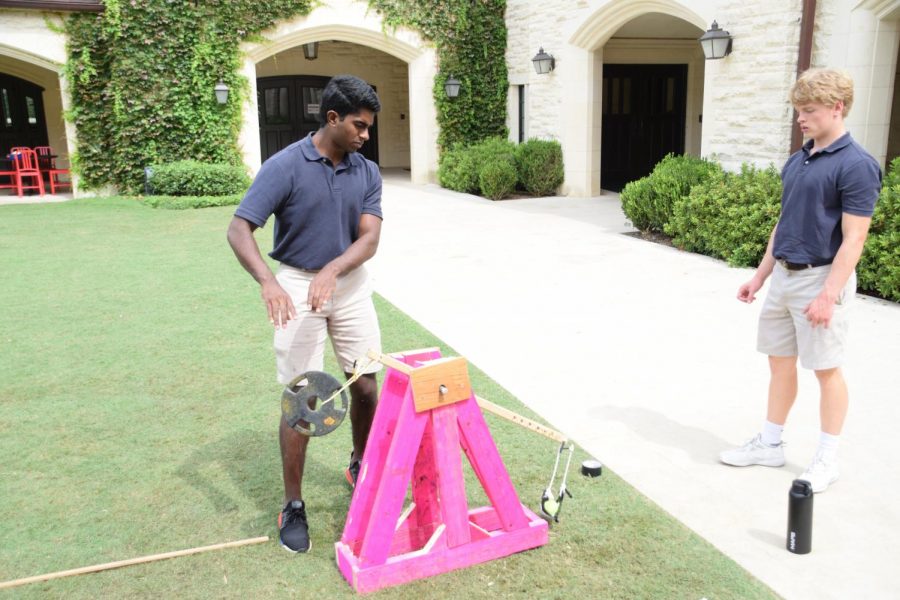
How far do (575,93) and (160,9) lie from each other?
8.02 m

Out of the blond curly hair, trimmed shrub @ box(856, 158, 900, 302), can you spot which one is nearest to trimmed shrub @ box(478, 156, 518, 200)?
trimmed shrub @ box(856, 158, 900, 302)

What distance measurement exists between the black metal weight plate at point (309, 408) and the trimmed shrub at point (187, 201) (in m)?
→ 11.9

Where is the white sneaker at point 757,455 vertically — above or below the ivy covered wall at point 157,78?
below

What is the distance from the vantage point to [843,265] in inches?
140

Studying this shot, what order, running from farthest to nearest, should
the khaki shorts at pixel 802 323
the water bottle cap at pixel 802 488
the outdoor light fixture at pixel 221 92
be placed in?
the outdoor light fixture at pixel 221 92 → the khaki shorts at pixel 802 323 → the water bottle cap at pixel 802 488

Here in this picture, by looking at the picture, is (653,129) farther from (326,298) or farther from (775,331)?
(326,298)

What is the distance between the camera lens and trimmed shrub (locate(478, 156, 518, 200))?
15336mm

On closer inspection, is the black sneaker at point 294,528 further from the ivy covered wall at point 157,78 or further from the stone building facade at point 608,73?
the ivy covered wall at point 157,78

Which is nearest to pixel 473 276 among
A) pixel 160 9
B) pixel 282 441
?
pixel 282 441

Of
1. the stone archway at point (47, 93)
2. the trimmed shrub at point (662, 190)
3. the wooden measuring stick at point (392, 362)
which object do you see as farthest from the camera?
the stone archway at point (47, 93)

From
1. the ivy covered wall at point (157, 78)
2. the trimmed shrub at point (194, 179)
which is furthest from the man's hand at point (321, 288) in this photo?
the ivy covered wall at point (157, 78)

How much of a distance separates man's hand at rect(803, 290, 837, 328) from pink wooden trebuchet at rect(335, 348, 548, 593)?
150 cm

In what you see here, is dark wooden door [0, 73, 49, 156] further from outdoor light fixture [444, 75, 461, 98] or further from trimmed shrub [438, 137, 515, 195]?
trimmed shrub [438, 137, 515, 195]

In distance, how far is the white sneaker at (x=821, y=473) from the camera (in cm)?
376
